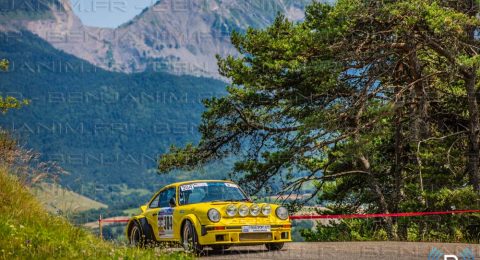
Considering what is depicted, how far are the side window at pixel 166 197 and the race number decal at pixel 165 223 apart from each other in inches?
11.4

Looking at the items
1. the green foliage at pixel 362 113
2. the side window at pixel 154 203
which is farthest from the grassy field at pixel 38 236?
the green foliage at pixel 362 113

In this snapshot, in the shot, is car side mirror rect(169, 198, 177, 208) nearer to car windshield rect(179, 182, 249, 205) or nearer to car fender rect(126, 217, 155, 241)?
car windshield rect(179, 182, 249, 205)

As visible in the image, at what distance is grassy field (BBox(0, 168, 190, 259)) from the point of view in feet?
29.2

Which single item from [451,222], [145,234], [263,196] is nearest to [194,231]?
[145,234]

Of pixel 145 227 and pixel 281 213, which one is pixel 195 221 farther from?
pixel 145 227

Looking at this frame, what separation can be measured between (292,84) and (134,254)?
14.1 metres

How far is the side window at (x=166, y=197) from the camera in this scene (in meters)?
13.9

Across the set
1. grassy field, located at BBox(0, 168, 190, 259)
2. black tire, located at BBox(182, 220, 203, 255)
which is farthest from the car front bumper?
grassy field, located at BBox(0, 168, 190, 259)

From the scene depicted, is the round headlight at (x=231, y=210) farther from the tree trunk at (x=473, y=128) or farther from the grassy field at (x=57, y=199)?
the tree trunk at (x=473, y=128)

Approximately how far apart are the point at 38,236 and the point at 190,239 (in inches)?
134

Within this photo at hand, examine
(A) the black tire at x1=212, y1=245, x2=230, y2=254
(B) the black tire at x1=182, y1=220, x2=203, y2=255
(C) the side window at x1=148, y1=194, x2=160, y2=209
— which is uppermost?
(C) the side window at x1=148, y1=194, x2=160, y2=209

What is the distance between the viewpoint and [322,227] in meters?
22.8

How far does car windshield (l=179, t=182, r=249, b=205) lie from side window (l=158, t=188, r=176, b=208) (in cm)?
42

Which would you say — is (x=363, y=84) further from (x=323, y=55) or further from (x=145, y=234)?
(x=145, y=234)
